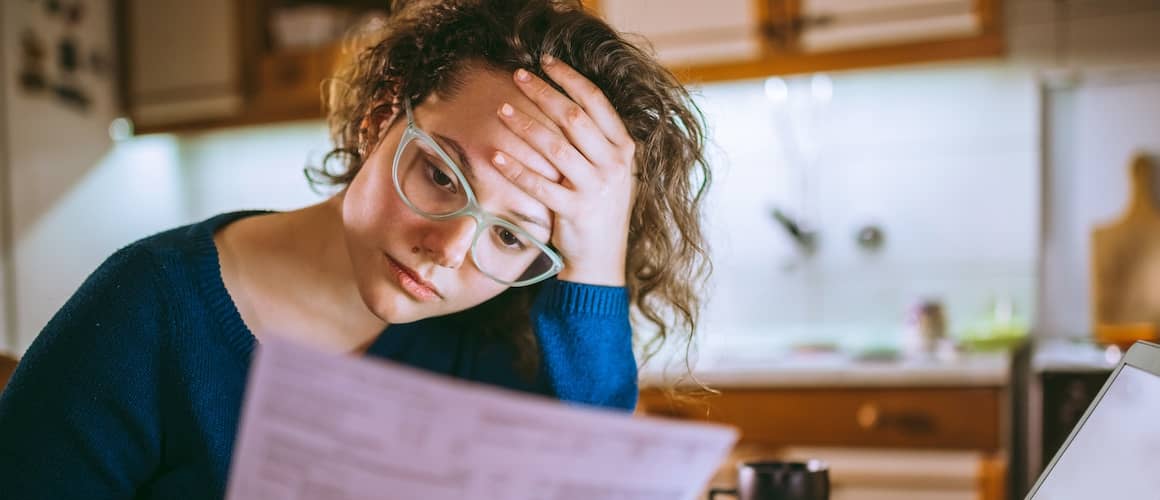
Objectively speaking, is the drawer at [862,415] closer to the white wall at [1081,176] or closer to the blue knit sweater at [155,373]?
the white wall at [1081,176]

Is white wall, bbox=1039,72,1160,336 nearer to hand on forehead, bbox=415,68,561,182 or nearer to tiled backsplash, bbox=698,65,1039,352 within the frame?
tiled backsplash, bbox=698,65,1039,352

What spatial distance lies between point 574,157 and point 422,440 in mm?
442

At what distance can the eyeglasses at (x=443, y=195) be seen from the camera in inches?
32.5

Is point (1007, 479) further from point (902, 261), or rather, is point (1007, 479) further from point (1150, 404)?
point (1150, 404)

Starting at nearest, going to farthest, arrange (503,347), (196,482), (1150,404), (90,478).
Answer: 1. (1150,404)
2. (90,478)
3. (196,482)
4. (503,347)

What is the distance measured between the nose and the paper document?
0.37 metres

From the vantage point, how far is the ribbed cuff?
1.02 meters

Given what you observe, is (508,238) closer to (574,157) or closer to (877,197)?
(574,157)

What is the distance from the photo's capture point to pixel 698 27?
2.50 m

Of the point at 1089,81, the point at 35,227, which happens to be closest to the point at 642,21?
the point at 1089,81

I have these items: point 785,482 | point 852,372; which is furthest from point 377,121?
point 852,372

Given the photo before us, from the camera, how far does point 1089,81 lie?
2449 mm

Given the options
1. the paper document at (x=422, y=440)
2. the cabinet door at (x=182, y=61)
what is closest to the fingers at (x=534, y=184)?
the paper document at (x=422, y=440)

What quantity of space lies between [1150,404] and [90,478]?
75cm
